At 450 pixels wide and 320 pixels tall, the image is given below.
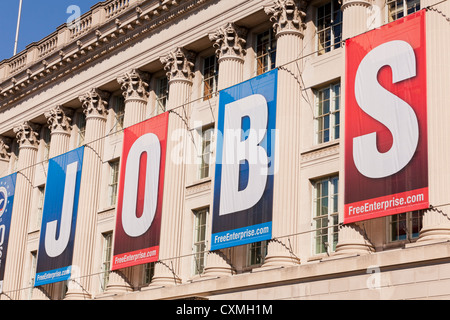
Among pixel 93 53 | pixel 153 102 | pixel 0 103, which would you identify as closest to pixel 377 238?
pixel 153 102

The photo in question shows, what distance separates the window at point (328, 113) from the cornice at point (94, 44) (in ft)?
26.6

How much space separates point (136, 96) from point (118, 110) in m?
2.87

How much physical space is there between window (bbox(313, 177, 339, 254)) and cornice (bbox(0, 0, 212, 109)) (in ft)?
35.4

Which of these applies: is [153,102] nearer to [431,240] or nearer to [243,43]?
[243,43]

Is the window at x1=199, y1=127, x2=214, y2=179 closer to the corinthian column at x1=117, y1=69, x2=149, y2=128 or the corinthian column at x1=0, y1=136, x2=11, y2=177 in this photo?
the corinthian column at x1=117, y1=69, x2=149, y2=128

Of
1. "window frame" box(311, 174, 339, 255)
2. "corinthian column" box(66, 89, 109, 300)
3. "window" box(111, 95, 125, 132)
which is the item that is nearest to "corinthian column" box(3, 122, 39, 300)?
Answer: "corinthian column" box(66, 89, 109, 300)

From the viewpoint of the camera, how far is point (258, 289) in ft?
99.2

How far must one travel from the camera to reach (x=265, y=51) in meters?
35.6

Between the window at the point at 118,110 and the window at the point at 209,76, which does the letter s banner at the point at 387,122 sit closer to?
the window at the point at 209,76

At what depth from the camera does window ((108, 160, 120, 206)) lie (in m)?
41.2

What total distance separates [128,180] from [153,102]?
4.57 metres

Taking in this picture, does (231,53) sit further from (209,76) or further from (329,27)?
(329,27)

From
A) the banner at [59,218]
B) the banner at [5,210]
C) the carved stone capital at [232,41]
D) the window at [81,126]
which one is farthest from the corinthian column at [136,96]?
the banner at [5,210]

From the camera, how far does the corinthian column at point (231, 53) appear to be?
35.5 m
